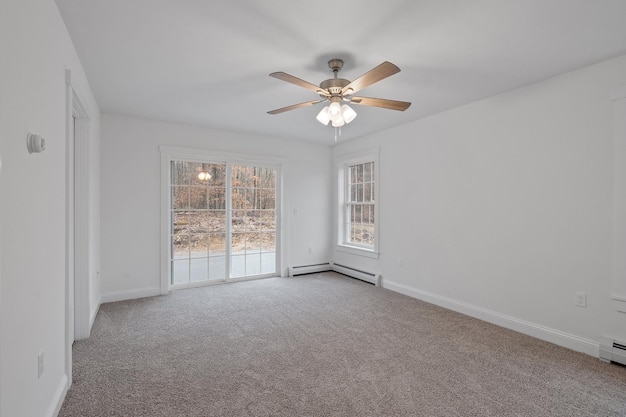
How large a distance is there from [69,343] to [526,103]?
4.41 metres

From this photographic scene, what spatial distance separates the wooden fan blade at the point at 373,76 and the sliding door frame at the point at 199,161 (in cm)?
280

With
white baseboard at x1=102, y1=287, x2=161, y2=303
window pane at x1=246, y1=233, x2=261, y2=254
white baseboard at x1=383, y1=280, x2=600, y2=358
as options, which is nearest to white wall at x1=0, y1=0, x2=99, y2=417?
white baseboard at x1=102, y1=287, x2=161, y2=303

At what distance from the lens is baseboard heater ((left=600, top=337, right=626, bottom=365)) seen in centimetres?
247

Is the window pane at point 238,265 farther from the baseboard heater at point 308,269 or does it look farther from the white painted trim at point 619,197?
the white painted trim at point 619,197

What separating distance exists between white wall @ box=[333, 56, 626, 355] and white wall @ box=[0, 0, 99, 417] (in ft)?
12.5

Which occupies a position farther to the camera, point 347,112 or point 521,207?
point 521,207

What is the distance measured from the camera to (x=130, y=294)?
13.7ft

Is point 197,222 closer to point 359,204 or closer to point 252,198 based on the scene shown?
point 252,198

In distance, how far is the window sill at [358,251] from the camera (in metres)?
5.03

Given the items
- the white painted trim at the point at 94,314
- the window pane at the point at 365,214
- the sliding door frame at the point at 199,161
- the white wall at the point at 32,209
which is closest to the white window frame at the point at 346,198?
the window pane at the point at 365,214

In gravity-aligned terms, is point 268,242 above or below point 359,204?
below

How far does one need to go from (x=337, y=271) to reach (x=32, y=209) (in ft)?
15.7

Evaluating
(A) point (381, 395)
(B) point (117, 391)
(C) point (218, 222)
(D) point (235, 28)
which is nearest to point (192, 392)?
(B) point (117, 391)

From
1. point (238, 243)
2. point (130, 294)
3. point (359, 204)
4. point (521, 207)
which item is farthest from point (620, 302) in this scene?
point (130, 294)
